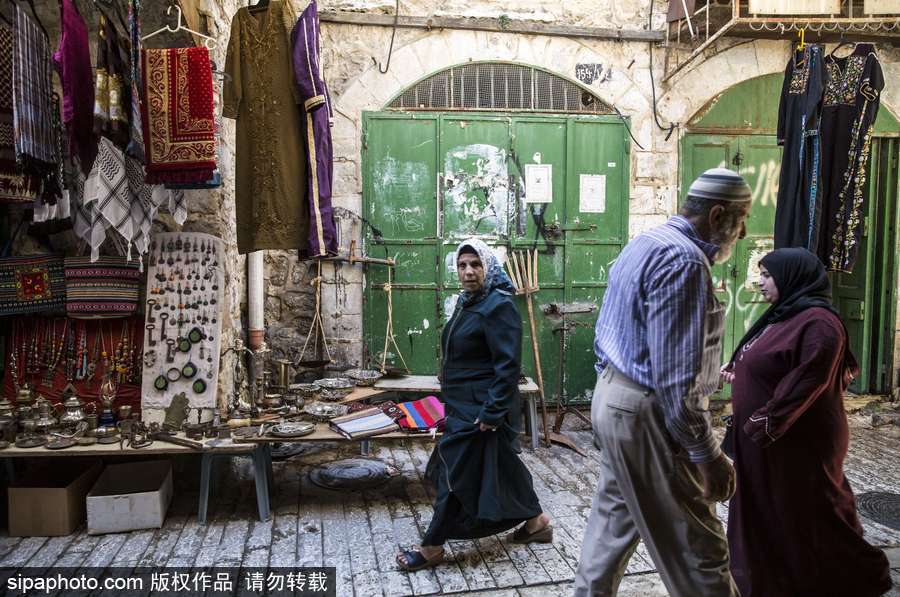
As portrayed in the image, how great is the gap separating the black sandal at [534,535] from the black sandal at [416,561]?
1.72 feet

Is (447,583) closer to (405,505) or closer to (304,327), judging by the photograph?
(405,505)

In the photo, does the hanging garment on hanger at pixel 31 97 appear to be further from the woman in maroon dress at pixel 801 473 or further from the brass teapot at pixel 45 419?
the woman in maroon dress at pixel 801 473

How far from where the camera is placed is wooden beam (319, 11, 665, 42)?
6.37 metres

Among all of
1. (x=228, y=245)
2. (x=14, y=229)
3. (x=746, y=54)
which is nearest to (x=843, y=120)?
(x=746, y=54)

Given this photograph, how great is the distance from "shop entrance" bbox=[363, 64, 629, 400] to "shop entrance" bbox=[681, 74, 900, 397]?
102cm

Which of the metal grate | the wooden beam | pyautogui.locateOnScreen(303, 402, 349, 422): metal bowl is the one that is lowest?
pyautogui.locateOnScreen(303, 402, 349, 422): metal bowl

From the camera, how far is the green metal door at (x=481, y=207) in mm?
6484

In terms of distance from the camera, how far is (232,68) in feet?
12.8

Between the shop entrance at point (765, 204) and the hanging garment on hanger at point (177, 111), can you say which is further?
the shop entrance at point (765, 204)

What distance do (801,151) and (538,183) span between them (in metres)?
2.37

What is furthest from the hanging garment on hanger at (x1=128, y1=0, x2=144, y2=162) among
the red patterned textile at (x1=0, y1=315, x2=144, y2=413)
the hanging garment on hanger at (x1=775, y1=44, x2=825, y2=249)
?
the hanging garment on hanger at (x1=775, y1=44, x2=825, y2=249)

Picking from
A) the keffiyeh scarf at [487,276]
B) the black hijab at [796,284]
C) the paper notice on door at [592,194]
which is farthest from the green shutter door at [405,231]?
the black hijab at [796,284]

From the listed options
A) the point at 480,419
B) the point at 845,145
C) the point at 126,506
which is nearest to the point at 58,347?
the point at 126,506

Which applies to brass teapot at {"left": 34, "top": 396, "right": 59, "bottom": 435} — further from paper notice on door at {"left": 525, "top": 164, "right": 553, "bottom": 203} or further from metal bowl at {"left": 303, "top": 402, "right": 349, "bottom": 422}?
paper notice on door at {"left": 525, "top": 164, "right": 553, "bottom": 203}
